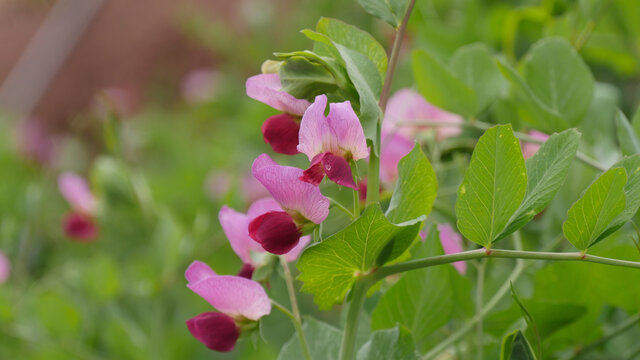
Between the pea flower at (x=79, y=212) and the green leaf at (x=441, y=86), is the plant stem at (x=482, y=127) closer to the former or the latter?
the green leaf at (x=441, y=86)

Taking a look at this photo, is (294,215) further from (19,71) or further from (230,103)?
(19,71)

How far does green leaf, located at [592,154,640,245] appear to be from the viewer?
10.5 inches

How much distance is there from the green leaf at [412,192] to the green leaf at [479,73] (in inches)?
7.2

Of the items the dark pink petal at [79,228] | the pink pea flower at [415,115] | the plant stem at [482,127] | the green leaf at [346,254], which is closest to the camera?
the green leaf at [346,254]

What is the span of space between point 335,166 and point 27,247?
0.72 m

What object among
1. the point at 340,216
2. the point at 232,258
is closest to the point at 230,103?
the point at 232,258

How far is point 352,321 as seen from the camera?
281 millimetres

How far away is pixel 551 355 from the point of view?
383 mm

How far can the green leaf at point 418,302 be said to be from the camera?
35 cm

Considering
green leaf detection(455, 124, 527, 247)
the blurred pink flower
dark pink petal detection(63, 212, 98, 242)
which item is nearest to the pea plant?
green leaf detection(455, 124, 527, 247)

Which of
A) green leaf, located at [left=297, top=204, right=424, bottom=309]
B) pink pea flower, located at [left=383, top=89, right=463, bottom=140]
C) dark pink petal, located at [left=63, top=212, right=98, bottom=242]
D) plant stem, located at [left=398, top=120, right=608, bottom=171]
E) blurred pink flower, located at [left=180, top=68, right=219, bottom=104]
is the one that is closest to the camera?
green leaf, located at [left=297, top=204, right=424, bottom=309]

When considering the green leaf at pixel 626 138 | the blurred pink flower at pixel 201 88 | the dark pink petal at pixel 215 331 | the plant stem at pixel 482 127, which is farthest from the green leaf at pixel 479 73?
the blurred pink flower at pixel 201 88

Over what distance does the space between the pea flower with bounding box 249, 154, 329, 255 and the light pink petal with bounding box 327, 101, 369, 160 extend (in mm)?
23

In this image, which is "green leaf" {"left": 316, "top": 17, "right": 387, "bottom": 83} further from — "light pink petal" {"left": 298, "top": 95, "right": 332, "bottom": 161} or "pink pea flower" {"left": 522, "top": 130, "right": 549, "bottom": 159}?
A: "pink pea flower" {"left": 522, "top": 130, "right": 549, "bottom": 159}
